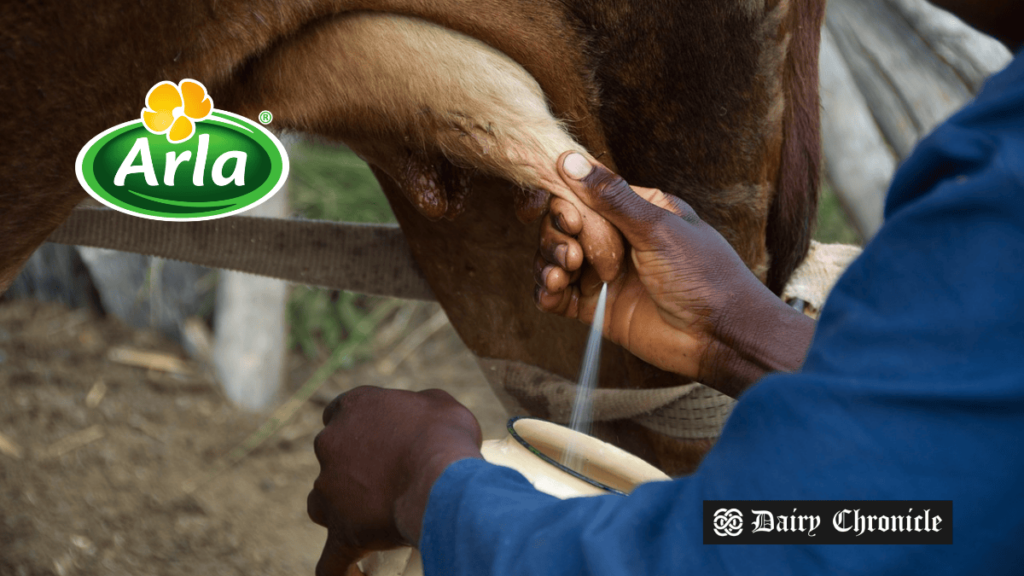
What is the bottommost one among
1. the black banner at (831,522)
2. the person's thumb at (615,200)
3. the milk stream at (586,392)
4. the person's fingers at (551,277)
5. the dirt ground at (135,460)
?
the dirt ground at (135,460)

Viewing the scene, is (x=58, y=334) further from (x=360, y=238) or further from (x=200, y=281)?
(x=360, y=238)

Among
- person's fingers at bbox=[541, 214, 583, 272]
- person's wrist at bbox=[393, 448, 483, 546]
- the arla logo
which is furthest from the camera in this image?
person's fingers at bbox=[541, 214, 583, 272]

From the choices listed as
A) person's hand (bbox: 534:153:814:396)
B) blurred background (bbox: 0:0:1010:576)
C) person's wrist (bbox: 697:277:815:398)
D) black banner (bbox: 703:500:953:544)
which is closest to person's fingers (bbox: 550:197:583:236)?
person's hand (bbox: 534:153:814:396)

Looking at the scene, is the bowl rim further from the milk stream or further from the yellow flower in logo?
the yellow flower in logo

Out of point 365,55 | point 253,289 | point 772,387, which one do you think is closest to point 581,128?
point 365,55

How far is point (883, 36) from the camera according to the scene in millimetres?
2924

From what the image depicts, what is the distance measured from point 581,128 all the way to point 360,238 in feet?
1.96

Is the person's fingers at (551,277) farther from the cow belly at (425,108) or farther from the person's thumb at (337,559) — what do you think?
the person's thumb at (337,559)

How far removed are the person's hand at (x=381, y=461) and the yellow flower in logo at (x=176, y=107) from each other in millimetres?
347

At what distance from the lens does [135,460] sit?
2537 mm

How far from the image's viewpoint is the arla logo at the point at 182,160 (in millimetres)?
894

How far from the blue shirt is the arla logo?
629 millimetres

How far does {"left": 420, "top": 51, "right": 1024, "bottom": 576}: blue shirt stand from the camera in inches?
21.0

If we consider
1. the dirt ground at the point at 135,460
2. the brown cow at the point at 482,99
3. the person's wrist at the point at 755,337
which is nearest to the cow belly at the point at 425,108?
the brown cow at the point at 482,99
